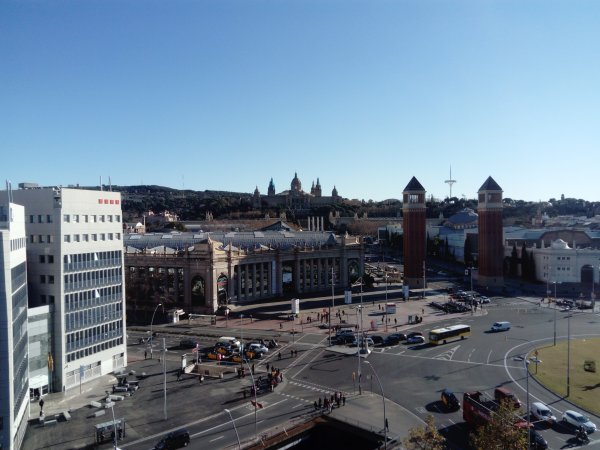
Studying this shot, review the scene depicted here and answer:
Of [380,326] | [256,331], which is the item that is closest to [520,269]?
[380,326]

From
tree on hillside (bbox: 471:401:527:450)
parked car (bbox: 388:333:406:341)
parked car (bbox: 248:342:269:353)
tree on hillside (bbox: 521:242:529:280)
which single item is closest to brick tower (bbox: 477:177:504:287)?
tree on hillside (bbox: 521:242:529:280)

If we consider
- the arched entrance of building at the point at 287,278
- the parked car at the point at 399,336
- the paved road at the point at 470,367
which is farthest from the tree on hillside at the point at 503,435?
the arched entrance of building at the point at 287,278

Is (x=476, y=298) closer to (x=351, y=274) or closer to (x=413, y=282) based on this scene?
(x=413, y=282)

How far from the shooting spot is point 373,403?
47.6 meters

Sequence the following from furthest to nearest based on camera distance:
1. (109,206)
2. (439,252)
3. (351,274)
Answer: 1. (439,252)
2. (351,274)
3. (109,206)

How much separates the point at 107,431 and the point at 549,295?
311 ft

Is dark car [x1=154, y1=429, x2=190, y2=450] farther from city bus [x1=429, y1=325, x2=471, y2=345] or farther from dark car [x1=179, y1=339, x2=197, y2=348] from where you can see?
city bus [x1=429, y1=325, x2=471, y2=345]

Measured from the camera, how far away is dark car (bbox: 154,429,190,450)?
1529 inches

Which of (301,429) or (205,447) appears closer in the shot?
(205,447)

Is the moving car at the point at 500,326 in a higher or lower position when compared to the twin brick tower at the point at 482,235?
lower

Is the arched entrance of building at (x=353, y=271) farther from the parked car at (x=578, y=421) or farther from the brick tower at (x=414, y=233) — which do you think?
the parked car at (x=578, y=421)

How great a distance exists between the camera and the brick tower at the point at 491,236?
125 m

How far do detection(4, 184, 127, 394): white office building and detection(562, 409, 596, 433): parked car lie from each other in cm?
4706

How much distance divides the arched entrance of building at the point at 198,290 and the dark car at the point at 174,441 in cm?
5622
